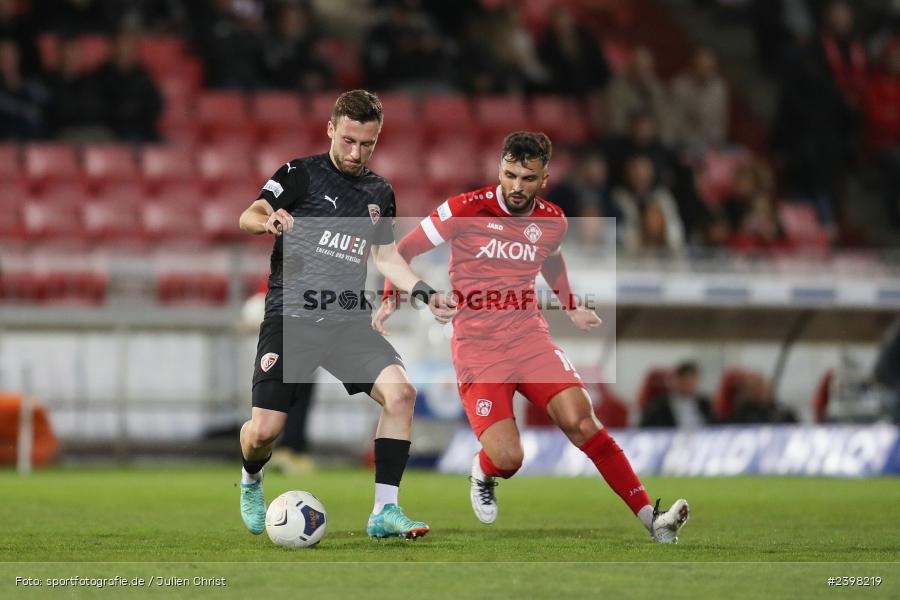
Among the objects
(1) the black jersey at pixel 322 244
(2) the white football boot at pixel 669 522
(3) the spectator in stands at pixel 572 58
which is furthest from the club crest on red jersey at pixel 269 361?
(3) the spectator in stands at pixel 572 58

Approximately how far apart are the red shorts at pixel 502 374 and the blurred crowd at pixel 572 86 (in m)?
8.52

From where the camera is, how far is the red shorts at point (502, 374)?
7613 millimetres

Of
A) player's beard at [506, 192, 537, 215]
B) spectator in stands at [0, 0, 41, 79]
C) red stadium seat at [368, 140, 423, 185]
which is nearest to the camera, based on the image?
player's beard at [506, 192, 537, 215]

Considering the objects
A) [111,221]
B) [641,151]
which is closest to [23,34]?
[111,221]

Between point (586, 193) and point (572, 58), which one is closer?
point (586, 193)

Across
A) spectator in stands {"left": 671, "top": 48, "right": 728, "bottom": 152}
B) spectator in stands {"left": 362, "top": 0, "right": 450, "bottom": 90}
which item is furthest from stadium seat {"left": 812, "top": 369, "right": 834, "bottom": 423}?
spectator in stands {"left": 362, "top": 0, "right": 450, "bottom": 90}

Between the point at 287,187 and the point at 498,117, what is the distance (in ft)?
40.0

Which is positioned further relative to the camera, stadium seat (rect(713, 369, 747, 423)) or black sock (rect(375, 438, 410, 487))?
stadium seat (rect(713, 369, 747, 423))

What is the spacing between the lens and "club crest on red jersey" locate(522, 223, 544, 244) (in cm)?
776

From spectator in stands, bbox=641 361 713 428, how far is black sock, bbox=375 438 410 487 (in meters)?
7.31

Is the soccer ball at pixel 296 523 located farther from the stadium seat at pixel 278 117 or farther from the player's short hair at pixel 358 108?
the stadium seat at pixel 278 117

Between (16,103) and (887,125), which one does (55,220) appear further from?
(887,125)

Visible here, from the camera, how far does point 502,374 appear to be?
7.72 m

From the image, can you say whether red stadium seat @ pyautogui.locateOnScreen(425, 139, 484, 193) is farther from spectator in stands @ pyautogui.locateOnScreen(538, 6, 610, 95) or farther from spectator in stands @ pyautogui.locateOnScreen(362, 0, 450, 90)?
spectator in stands @ pyautogui.locateOnScreen(538, 6, 610, 95)
